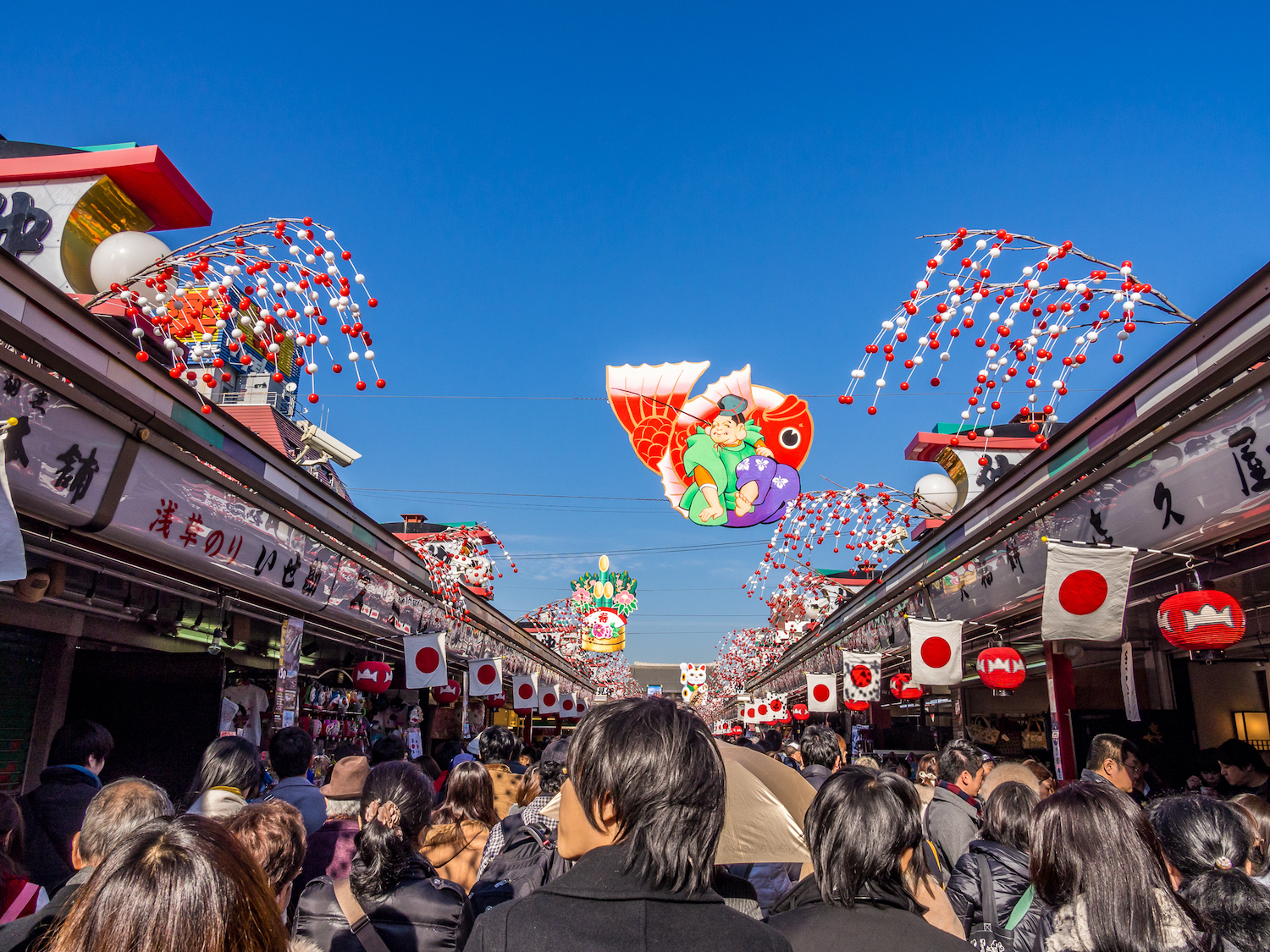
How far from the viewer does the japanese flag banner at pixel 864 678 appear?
14.1 metres

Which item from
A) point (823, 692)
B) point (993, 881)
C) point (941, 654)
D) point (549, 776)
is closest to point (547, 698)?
point (823, 692)

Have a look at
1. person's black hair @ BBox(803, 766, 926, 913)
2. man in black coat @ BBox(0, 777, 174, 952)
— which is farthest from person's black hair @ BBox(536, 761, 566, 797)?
person's black hair @ BBox(803, 766, 926, 913)

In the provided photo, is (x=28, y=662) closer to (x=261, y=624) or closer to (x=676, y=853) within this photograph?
(x=261, y=624)

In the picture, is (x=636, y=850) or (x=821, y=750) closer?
(x=636, y=850)

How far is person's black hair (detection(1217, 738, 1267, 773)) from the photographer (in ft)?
23.7

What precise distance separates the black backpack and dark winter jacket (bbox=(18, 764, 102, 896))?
2.17 meters

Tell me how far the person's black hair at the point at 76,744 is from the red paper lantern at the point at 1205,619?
7.26 metres

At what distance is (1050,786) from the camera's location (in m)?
6.44

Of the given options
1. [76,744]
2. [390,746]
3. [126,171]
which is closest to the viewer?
[76,744]

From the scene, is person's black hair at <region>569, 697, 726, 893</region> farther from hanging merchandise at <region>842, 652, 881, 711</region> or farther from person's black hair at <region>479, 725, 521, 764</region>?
hanging merchandise at <region>842, 652, 881, 711</region>

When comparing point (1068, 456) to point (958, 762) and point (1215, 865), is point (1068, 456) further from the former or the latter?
point (1215, 865)

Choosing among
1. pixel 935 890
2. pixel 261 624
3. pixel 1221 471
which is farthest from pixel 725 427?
pixel 935 890

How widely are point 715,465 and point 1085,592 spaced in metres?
7.49

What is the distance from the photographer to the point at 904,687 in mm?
13672
